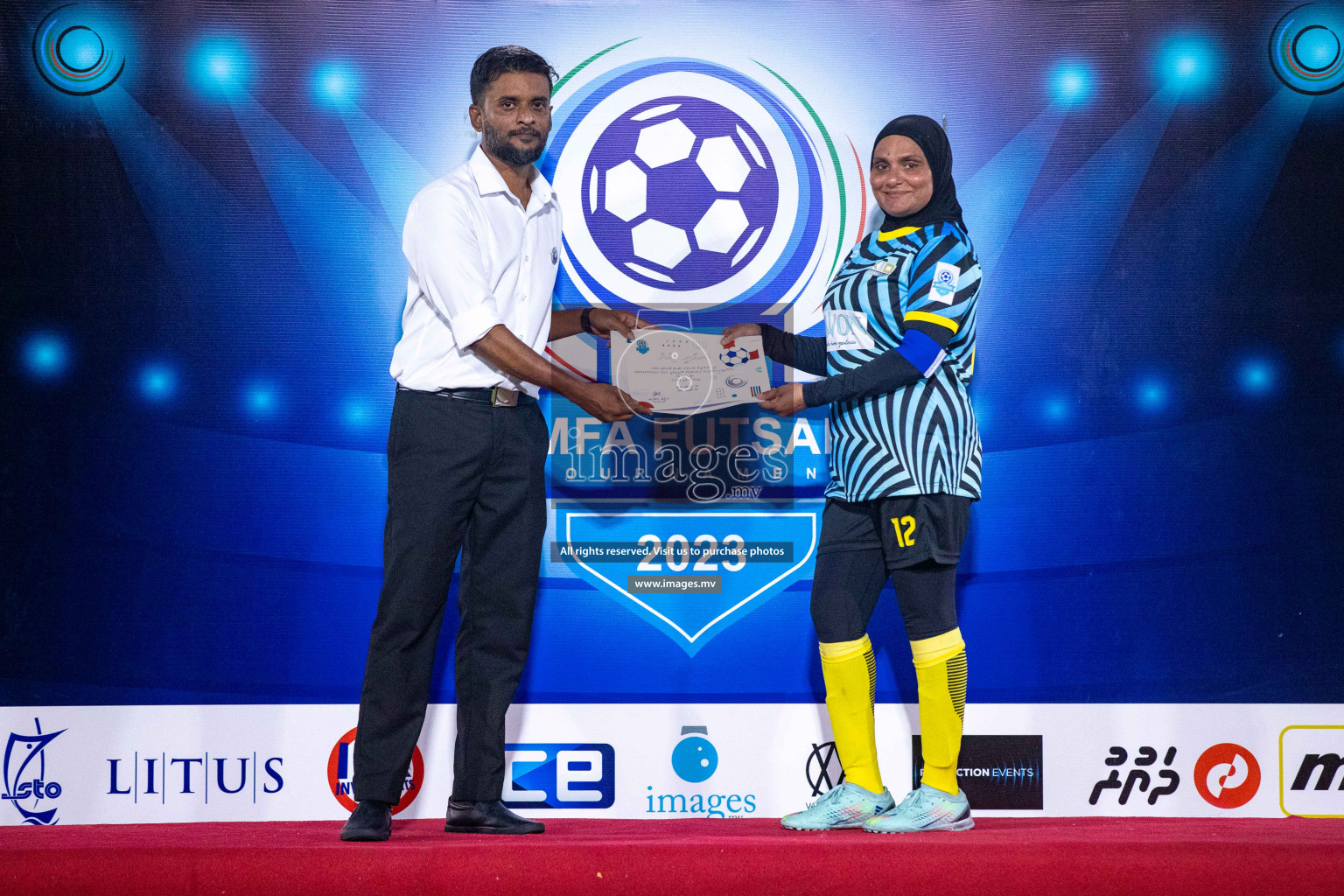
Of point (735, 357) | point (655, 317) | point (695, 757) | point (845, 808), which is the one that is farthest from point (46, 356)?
point (845, 808)

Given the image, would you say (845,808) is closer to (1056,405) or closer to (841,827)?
(841,827)

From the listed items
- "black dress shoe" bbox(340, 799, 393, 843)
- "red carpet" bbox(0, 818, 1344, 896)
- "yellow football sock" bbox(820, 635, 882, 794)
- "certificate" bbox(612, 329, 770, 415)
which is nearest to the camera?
"red carpet" bbox(0, 818, 1344, 896)

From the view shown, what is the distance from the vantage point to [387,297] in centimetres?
294

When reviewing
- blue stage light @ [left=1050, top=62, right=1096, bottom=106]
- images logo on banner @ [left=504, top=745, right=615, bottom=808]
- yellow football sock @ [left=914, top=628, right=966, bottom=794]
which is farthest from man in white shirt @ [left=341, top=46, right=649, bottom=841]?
blue stage light @ [left=1050, top=62, right=1096, bottom=106]

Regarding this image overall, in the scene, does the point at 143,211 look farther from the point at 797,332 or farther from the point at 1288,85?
the point at 1288,85

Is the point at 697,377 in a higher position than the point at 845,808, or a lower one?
higher

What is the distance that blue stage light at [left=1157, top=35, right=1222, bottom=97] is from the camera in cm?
297

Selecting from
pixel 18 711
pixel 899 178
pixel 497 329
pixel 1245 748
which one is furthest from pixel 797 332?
pixel 18 711

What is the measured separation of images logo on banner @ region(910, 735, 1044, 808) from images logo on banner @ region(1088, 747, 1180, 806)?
0.55 feet

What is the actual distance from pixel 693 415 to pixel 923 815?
3.70ft

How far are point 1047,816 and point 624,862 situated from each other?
122 centimetres

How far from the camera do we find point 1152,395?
295 centimetres

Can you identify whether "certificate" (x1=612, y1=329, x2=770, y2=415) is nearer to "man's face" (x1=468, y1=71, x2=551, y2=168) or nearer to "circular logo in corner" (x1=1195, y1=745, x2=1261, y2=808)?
"man's face" (x1=468, y1=71, x2=551, y2=168)

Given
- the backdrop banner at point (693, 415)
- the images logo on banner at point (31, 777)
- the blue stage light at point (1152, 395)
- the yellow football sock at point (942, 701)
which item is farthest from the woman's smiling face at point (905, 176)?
the images logo on banner at point (31, 777)
